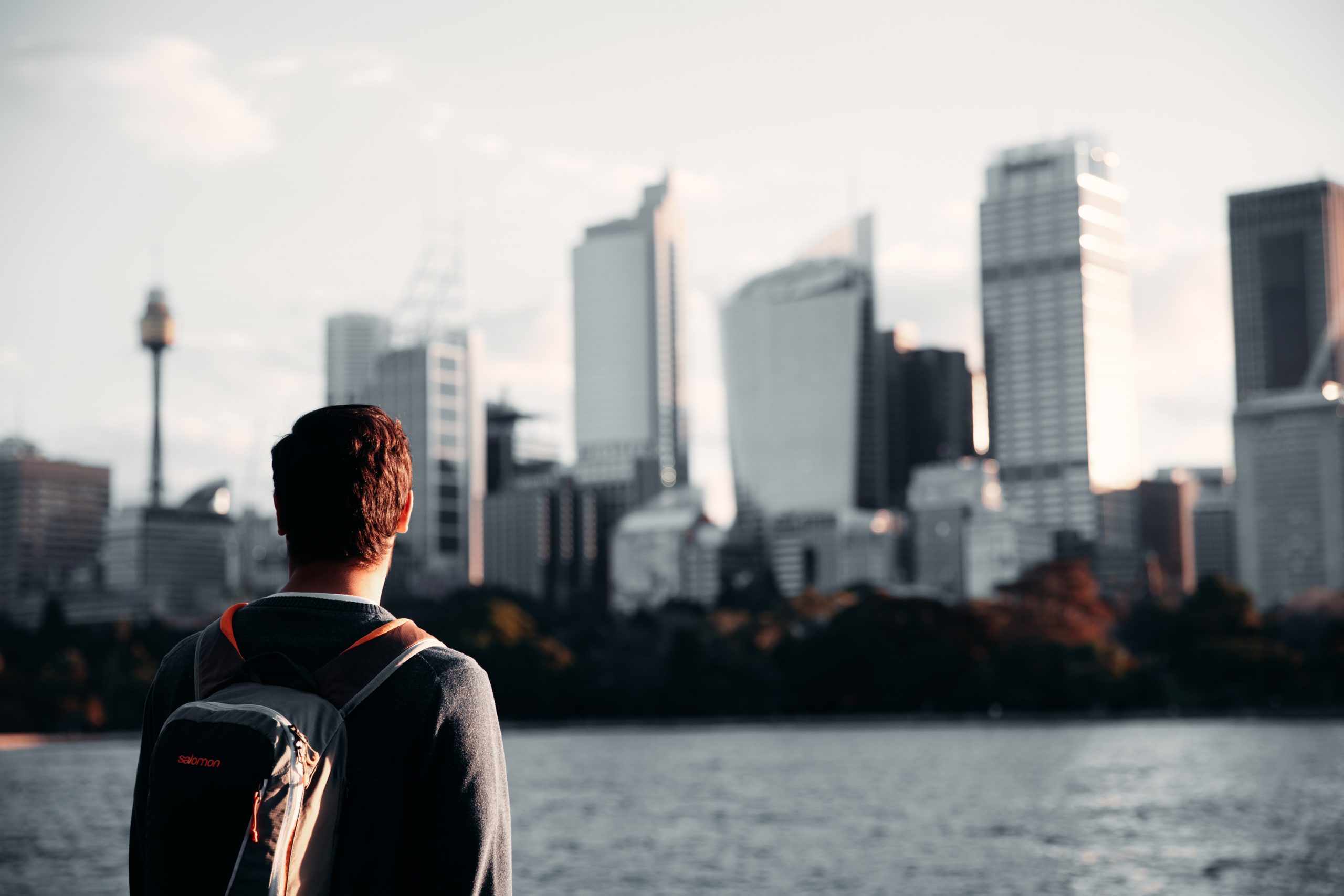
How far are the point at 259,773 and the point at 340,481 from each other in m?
0.68

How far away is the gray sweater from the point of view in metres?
3.29

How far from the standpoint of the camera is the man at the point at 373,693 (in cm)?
330

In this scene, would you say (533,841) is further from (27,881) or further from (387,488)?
(387,488)

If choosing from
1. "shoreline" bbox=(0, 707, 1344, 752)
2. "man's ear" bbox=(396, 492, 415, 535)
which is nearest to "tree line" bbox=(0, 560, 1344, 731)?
"shoreline" bbox=(0, 707, 1344, 752)

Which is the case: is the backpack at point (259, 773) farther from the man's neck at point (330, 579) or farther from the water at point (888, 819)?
the water at point (888, 819)

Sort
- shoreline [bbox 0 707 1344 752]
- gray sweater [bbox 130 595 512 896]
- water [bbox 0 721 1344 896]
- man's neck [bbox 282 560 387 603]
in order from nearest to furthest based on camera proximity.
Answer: gray sweater [bbox 130 595 512 896] → man's neck [bbox 282 560 387 603] → water [bbox 0 721 1344 896] → shoreline [bbox 0 707 1344 752]

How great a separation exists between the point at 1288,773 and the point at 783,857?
30716 millimetres

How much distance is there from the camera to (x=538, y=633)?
141250 mm

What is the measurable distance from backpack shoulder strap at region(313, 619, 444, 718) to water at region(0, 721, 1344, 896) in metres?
32.5

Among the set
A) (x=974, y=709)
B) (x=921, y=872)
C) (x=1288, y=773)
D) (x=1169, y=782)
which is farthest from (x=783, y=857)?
(x=974, y=709)

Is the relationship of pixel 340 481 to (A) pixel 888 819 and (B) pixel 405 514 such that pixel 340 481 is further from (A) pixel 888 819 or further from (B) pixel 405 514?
(A) pixel 888 819

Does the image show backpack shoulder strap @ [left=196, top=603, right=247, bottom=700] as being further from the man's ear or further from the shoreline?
the shoreline

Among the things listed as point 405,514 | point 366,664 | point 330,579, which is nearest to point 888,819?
point 405,514

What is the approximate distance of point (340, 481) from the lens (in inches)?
139
